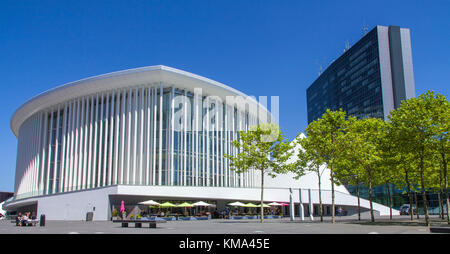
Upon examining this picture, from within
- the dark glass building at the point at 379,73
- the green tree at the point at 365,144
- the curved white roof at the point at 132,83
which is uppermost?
the dark glass building at the point at 379,73

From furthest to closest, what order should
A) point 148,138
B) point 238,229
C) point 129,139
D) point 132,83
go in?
point 132,83, point 129,139, point 148,138, point 238,229

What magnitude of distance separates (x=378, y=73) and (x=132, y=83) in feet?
241

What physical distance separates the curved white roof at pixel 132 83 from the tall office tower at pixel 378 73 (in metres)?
59.2

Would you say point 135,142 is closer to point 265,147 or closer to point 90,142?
point 90,142

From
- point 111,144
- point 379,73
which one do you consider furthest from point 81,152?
point 379,73

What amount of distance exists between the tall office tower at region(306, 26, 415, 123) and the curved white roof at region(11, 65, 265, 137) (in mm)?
59171

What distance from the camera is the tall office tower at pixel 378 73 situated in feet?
320

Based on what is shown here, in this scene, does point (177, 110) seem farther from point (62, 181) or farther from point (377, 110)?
point (377, 110)

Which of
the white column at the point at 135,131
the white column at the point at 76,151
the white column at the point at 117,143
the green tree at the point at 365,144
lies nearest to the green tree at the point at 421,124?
the green tree at the point at 365,144

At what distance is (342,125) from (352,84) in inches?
3481

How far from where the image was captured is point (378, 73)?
325 feet

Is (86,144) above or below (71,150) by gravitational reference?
above

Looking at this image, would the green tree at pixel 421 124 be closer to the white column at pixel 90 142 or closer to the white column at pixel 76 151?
the white column at pixel 90 142

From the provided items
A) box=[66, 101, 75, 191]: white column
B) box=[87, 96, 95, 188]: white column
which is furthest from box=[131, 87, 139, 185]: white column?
box=[66, 101, 75, 191]: white column
